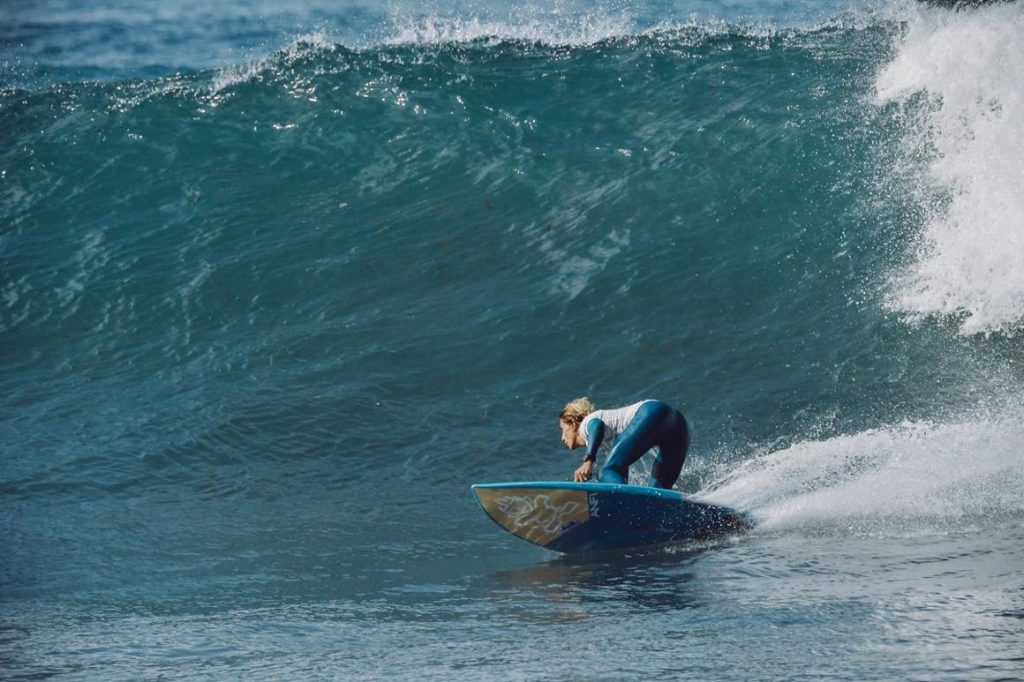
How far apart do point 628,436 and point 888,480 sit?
1503 mm

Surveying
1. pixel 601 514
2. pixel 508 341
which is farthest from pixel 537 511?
pixel 508 341

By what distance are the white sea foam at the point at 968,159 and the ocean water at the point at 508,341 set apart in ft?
0.12

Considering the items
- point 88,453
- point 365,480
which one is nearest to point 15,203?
point 88,453

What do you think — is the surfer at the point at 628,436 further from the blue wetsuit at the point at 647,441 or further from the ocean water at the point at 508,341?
the ocean water at the point at 508,341

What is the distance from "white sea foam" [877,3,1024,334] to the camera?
9797 mm

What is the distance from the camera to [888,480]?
691 centimetres

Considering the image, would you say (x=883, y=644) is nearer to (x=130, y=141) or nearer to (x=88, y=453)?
(x=88, y=453)

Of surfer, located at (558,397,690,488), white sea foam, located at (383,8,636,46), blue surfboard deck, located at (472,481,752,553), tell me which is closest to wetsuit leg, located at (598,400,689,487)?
surfer, located at (558,397,690,488)

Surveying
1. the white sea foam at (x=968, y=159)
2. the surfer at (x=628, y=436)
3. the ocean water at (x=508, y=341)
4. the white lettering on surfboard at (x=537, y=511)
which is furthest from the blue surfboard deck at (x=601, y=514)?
the white sea foam at (x=968, y=159)

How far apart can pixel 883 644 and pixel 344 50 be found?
11.7m

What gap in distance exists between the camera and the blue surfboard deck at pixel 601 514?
6668mm

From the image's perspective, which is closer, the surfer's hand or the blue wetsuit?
the surfer's hand

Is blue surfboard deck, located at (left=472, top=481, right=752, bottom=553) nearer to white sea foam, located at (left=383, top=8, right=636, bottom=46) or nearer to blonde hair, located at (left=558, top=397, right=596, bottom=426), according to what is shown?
blonde hair, located at (left=558, top=397, right=596, bottom=426)

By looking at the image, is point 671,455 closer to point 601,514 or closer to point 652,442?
point 652,442
